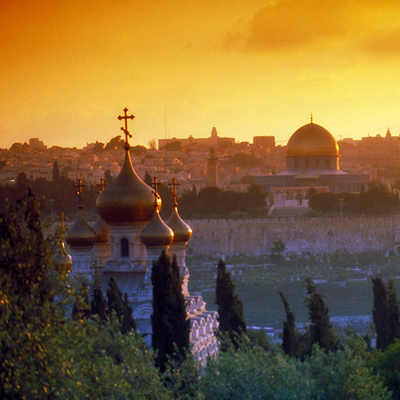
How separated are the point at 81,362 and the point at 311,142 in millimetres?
60823

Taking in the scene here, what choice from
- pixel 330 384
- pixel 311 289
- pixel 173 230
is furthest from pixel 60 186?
pixel 330 384

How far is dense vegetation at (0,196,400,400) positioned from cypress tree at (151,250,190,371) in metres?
2.15

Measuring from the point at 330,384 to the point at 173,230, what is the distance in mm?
10536

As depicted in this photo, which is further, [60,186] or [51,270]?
[60,186]

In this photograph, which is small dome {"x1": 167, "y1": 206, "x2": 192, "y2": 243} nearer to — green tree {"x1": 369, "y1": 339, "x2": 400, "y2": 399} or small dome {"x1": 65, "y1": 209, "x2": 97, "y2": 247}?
small dome {"x1": 65, "y1": 209, "x2": 97, "y2": 247}

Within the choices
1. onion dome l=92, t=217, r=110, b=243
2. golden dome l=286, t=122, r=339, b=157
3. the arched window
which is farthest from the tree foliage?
golden dome l=286, t=122, r=339, b=157

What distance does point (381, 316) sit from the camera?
2633cm

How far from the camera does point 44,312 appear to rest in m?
14.9

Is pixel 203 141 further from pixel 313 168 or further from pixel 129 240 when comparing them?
pixel 129 240

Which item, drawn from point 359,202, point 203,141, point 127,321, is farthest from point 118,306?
point 203,141

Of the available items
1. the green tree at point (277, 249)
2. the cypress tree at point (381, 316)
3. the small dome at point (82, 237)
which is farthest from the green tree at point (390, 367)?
the green tree at point (277, 249)

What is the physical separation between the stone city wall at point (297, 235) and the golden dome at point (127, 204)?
3130 centimetres

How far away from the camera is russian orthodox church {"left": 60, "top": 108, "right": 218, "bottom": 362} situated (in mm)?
26953

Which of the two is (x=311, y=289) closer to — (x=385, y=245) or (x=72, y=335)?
(x=72, y=335)
